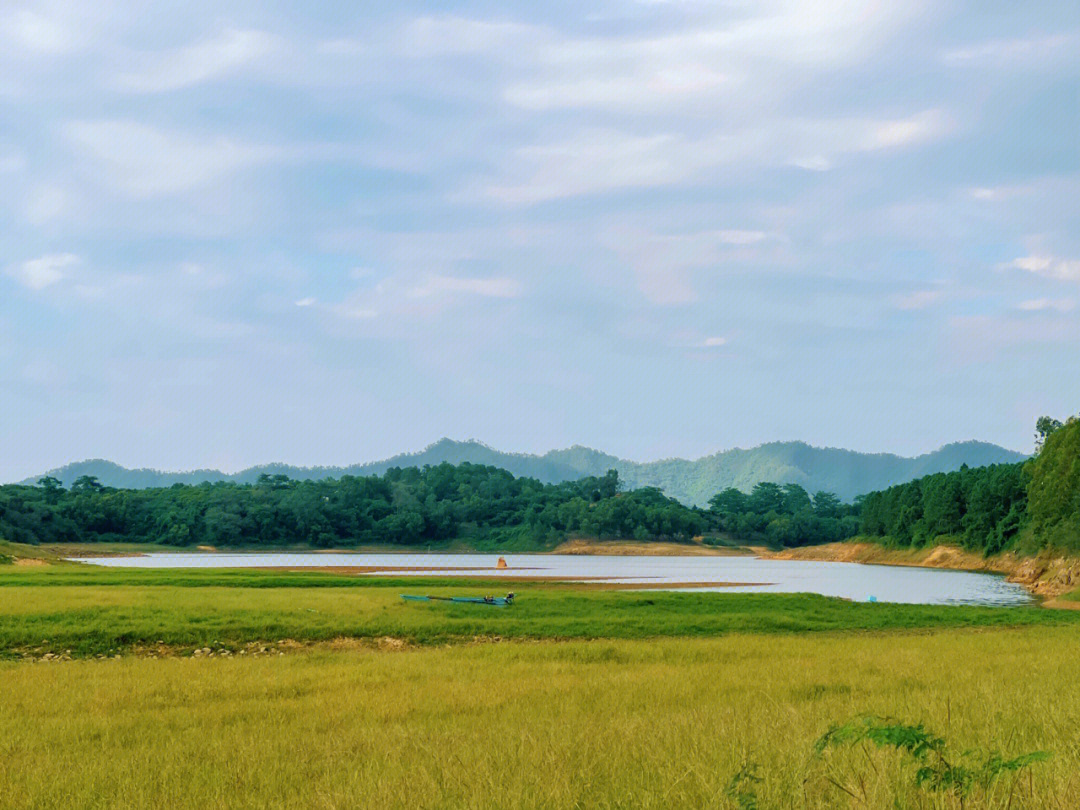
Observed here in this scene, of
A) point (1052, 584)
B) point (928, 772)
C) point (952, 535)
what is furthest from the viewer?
point (952, 535)

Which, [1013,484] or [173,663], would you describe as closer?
[173,663]

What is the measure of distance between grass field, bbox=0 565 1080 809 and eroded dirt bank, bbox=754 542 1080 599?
37.8 meters

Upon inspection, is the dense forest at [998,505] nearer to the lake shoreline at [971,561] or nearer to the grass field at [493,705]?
the lake shoreline at [971,561]

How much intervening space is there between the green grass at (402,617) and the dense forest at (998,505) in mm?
42528

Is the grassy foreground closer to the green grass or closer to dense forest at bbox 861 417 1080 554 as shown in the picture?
the green grass

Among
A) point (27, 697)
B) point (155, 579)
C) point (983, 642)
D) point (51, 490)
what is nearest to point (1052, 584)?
point (983, 642)

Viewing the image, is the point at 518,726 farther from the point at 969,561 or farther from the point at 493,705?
the point at 969,561

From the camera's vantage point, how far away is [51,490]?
648 ft

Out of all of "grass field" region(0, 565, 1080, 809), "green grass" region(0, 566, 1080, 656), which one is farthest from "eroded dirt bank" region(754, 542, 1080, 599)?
"grass field" region(0, 565, 1080, 809)

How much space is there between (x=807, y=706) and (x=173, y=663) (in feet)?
51.3

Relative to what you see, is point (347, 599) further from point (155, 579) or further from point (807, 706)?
point (807, 706)

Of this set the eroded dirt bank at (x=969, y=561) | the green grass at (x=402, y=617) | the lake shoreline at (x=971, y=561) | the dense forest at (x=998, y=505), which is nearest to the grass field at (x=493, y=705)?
the green grass at (x=402, y=617)

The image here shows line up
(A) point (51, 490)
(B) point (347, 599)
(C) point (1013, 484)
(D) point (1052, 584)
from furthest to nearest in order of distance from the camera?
(A) point (51, 490) → (C) point (1013, 484) → (D) point (1052, 584) → (B) point (347, 599)

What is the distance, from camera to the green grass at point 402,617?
29422 millimetres
